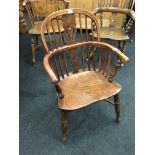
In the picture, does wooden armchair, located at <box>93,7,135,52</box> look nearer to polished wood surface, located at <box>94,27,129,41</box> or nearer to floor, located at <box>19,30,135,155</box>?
polished wood surface, located at <box>94,27,129,41</box>

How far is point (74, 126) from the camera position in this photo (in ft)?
5.56

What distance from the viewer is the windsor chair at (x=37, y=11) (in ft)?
7.13

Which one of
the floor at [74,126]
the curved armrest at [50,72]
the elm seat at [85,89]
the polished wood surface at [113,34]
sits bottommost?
the floor at [74,126]

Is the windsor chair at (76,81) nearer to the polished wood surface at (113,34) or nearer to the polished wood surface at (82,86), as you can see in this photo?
the polished wood surface at (82,86)

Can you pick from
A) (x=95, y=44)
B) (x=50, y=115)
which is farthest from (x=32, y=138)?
(x=95, y=44)

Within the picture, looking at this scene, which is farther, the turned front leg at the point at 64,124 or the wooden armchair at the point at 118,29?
the wooden armchair at the point at 118,29

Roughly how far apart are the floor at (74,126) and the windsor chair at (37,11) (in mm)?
544

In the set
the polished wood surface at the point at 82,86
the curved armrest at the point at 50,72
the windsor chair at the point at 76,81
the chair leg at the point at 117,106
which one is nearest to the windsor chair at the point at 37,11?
the windsor chair at the point at 76,81

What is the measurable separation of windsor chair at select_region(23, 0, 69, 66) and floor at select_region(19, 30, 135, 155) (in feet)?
1.78

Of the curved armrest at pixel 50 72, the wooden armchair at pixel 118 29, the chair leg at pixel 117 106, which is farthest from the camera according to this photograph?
the wooden armchair at pixel 118 29

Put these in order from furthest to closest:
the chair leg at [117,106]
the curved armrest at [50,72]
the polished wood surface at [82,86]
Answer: the chair leg at [117,106], the polished wood surface at [82,86], the curved armrest at [50,72]

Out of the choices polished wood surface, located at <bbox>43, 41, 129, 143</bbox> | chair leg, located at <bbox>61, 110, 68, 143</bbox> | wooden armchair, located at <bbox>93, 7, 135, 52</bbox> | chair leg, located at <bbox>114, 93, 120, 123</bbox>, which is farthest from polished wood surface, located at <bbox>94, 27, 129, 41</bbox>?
chair leg, located at <bbox>61, 110, 68, 143</bbox>

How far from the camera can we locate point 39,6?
2.64 metres

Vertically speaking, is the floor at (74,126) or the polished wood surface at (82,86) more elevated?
the polished wood surface at (82,86)
